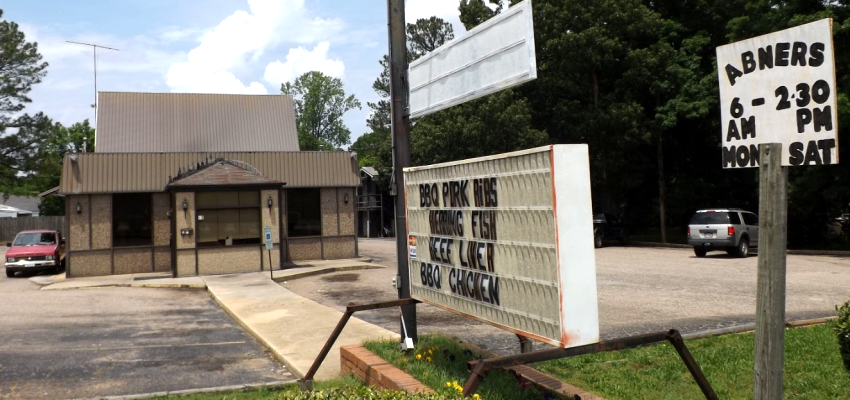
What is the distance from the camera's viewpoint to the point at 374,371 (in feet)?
23.3

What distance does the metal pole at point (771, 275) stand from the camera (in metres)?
3.77

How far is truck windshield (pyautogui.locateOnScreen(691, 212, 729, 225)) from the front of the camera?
25.3 m

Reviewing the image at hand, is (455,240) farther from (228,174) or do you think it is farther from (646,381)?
(228,174)

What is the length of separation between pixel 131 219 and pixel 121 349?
14.8 m

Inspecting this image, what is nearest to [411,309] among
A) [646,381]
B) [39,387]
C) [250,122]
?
[646,381]

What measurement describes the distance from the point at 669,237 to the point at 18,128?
47967 millimetres

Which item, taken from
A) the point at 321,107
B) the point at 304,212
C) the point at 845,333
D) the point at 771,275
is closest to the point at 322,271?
the point at 304,212

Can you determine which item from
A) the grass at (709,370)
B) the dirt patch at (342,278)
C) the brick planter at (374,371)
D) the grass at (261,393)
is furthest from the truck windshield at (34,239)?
the grass at (709,370)

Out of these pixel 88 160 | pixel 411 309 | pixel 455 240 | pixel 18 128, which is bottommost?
pixel 411 309

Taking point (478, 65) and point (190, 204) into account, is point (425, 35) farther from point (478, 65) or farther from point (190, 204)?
point (478, 65)

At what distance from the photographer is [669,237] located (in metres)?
40.9

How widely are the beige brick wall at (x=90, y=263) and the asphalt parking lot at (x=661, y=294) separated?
24.4 ft

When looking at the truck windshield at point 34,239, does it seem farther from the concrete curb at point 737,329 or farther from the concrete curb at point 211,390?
the concrete curb at point 737,329

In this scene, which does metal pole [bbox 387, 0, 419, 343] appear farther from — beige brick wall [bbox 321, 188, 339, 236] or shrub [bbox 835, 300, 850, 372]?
beige brick wall [bbox 321, 188, 339, 236]
